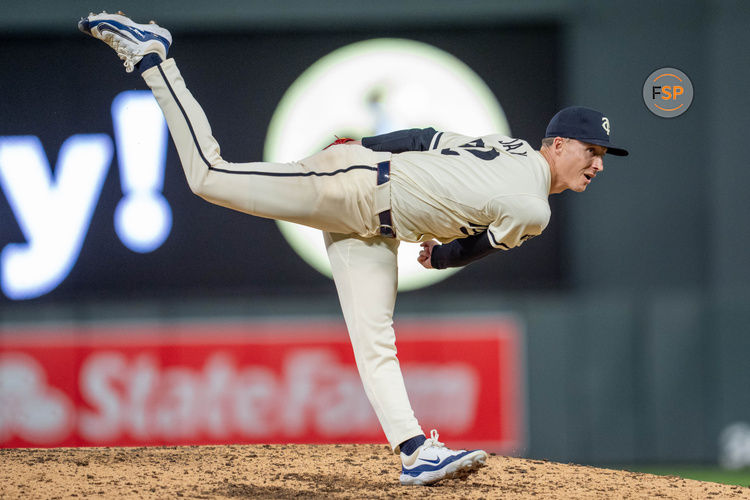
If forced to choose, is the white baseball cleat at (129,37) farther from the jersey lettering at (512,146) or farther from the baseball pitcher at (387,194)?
the jersey lettering at (512,146)

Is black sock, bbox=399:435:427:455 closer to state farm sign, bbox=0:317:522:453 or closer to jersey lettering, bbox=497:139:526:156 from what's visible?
jersey lettering, bbox=497:139:526:156

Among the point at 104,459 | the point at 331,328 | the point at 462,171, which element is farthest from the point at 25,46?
the point at 462,171

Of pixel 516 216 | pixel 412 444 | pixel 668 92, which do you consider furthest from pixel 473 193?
pixel 668 92

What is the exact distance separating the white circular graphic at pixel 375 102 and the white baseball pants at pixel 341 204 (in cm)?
187

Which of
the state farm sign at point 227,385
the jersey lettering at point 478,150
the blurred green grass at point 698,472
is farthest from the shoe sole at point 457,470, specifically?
the blurred green grass at point 698,472

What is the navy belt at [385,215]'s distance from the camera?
271 cm

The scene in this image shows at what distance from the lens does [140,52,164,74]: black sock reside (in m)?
2.80

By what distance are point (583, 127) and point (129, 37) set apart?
4.09 ft

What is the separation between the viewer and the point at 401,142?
9.50 ft

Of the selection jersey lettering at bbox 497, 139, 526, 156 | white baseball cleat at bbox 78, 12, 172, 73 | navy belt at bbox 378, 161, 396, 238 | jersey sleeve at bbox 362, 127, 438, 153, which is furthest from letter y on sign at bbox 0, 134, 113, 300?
jersey lettering at bbox 497, 139, 526, 156

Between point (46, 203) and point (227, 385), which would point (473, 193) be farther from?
point (46, 203)

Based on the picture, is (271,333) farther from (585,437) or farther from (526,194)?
(526,194)

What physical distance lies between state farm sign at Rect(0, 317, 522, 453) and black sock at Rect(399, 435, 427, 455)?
5.72 feet

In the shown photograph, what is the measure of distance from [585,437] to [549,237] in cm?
90
